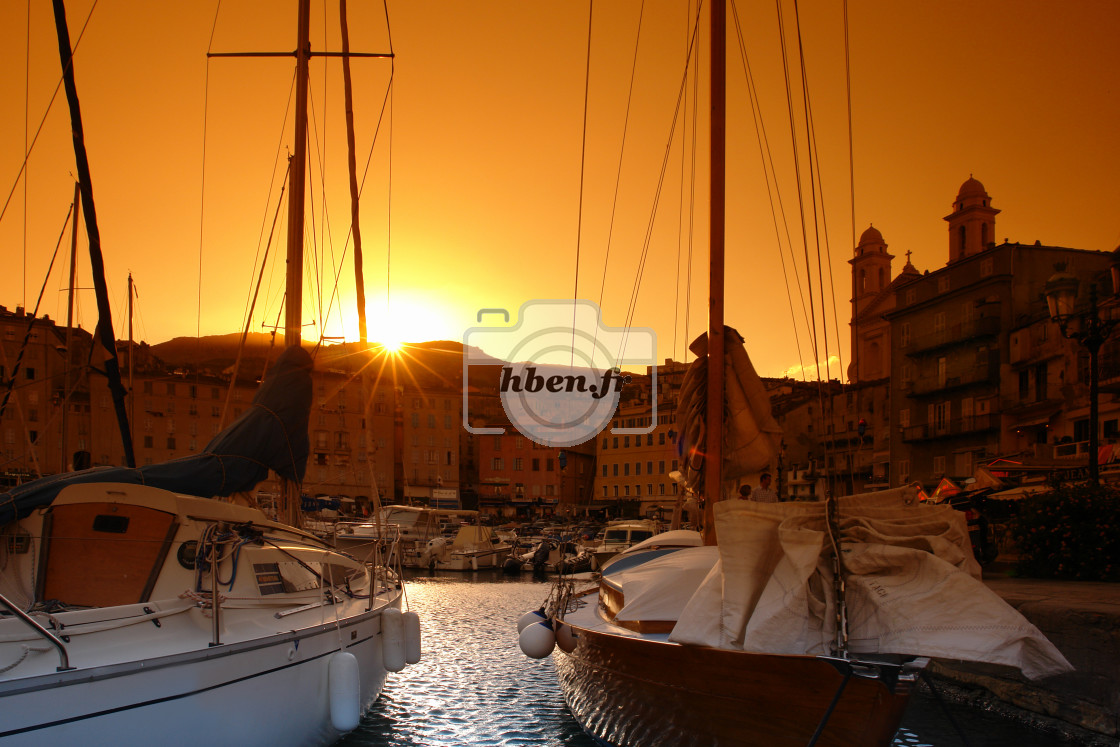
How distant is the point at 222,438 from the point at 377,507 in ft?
6.28

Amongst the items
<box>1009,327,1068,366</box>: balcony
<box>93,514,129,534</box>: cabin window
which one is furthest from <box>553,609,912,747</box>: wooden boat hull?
<box>1009,327,1068,366</box>: balcony

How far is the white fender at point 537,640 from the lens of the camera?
32.3 ft

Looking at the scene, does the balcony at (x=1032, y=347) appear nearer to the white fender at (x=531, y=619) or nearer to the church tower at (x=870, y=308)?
the church tower at (x=870, y=308)

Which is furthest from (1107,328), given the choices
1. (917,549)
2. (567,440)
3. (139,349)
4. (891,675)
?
(139,349)

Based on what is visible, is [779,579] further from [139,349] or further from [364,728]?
Result: [139,349]

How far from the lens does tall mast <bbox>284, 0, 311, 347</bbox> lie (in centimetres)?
1320

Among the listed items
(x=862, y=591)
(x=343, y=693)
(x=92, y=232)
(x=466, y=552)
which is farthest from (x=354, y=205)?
(x=466, y=552)

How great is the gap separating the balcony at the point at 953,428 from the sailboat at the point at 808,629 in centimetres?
3514

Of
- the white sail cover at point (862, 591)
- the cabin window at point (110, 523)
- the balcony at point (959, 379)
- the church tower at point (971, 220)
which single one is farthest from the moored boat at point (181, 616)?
the church tower at point (971, 220)

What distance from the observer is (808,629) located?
233 inches

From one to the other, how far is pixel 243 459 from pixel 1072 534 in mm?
10531

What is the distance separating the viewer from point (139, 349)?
76688 mm

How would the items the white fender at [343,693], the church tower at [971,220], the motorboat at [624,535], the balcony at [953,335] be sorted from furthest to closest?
the church tower at [971,220] < the balcony at [953,335] < the motorboat at [624,535] < the white fender at [343,693]

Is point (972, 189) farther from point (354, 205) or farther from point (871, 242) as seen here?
point (354, 205)
